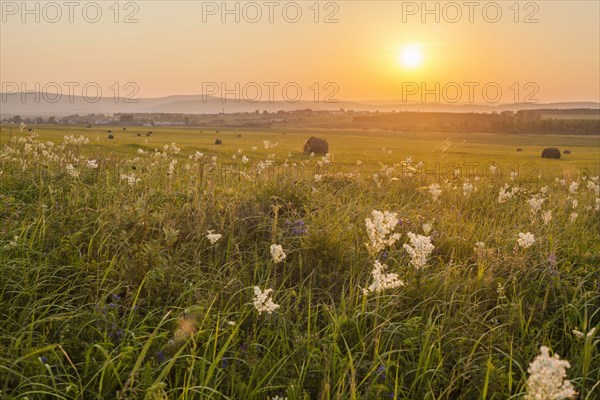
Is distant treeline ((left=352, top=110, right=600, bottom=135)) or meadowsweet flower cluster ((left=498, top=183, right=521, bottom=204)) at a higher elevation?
distant treeline ((left=352, top=110, right=600, bottom=135))

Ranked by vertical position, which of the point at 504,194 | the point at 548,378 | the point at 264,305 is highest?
the point at 504,194

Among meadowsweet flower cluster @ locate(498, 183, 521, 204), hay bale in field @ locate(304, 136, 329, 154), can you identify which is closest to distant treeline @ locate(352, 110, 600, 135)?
hay bale in field @ locate(304, 136, 329, 154)

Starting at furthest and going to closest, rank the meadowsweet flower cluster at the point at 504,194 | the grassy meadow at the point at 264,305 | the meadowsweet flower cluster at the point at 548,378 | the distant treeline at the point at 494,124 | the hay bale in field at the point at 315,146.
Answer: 1. the distant treeline at the point at 494,124
2. the hay bale in field at the point at 315,146
3. the meadowsweet flower cluster at the point at 504,194
4. the grassy meadow at the point at 264,305
5. the meadowsweet flower cluster at the point at 548,378

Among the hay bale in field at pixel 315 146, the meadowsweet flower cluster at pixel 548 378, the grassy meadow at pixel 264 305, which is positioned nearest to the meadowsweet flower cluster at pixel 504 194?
the grassy meadow at pixel 264 305

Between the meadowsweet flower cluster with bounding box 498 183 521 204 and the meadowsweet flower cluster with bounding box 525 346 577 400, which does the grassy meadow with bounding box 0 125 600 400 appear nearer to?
the meadowsweet flower cluster with bounding box 498 183 521 204

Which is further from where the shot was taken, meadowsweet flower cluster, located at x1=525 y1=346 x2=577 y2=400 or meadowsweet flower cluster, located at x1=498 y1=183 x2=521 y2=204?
meadowsweet flower cluster, located at x1=498 y1=183 x2=521 y2=204

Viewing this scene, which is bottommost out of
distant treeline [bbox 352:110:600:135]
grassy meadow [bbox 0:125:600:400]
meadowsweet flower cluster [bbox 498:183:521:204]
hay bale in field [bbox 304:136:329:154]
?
grassy meadow [bbox 0:125:600:400]

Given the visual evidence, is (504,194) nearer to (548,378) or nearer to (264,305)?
(264,305)

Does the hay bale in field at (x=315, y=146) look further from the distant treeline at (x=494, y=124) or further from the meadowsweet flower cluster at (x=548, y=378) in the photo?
the distant treeline at (x=494, y=124)

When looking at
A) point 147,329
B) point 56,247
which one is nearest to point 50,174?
point 56,247

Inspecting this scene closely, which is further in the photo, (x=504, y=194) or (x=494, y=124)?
(x=494, y=124)

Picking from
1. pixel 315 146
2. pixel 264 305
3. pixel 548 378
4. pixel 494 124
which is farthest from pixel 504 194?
pixel 494 124

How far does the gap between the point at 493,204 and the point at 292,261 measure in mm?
5144

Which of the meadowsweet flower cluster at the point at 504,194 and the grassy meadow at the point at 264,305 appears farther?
the meadowsweet flower cluster at the point at 504,194
